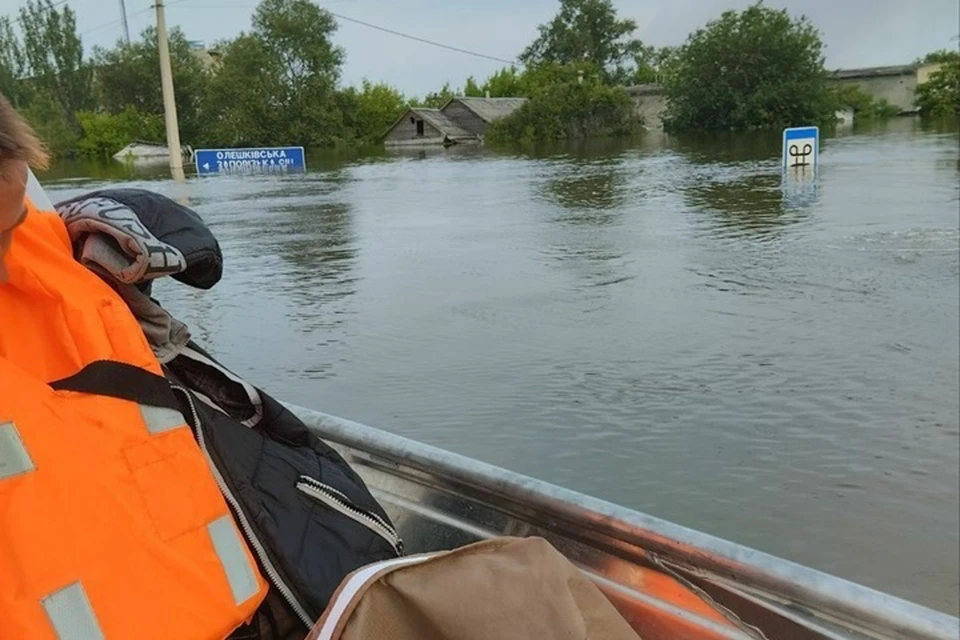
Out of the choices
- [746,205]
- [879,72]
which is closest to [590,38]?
[879,72]

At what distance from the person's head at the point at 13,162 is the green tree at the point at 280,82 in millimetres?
50276

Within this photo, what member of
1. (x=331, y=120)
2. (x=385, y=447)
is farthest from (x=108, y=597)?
(x=331, y=120)

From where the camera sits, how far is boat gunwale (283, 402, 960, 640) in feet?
4.17

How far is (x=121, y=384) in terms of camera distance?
110 centimetres

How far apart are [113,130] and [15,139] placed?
5021 cm

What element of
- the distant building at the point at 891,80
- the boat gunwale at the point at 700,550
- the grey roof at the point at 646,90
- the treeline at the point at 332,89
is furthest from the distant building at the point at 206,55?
the boat gunwale at the point at 700,550

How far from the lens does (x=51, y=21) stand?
40.1 m

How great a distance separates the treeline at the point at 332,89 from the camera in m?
42.5

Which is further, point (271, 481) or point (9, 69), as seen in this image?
A: point (9, 69)

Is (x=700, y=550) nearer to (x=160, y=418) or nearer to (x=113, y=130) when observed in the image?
(x=160, y=418)

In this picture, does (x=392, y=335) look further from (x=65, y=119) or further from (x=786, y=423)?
(x=65, y=119)

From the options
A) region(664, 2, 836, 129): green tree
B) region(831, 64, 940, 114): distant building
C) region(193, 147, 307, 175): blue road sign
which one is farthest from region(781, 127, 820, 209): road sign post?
region(831, 64, 940, 114): distant building

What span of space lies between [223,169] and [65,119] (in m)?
20.5

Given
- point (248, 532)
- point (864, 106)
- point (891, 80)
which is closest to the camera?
point (248, 532)
